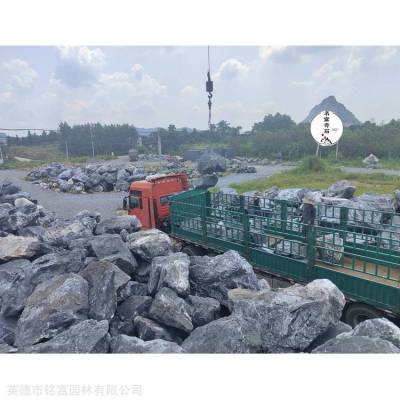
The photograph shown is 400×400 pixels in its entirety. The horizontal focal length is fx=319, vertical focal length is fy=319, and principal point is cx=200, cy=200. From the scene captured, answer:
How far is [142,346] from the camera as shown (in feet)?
11.1

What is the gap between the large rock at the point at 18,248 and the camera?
5629 millimetres

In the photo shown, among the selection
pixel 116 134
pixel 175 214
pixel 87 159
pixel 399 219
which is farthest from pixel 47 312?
pixel 116 134

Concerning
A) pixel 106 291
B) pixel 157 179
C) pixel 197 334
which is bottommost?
pixel 197 334

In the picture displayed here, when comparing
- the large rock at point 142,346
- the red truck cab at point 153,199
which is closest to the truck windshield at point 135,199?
the red truck cab at point 153,199

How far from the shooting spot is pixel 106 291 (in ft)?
13.6

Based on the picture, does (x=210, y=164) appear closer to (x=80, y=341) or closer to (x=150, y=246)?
(x=150, y=246)

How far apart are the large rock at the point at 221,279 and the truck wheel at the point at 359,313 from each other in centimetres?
136

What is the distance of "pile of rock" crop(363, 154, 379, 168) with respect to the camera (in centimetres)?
2419

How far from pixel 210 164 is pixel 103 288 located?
20.8 m

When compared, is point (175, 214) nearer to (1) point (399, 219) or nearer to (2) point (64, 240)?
(2) point (64, 240)

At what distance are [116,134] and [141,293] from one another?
33463mm

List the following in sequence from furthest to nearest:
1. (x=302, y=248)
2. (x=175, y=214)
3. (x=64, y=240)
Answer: (x=175, y=214)
(x=64, y=240)
(x=302, y=248)

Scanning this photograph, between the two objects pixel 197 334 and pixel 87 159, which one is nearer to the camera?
pixel 197 334

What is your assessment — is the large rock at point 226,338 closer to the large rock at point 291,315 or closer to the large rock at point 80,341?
the large rock at point 291,315
